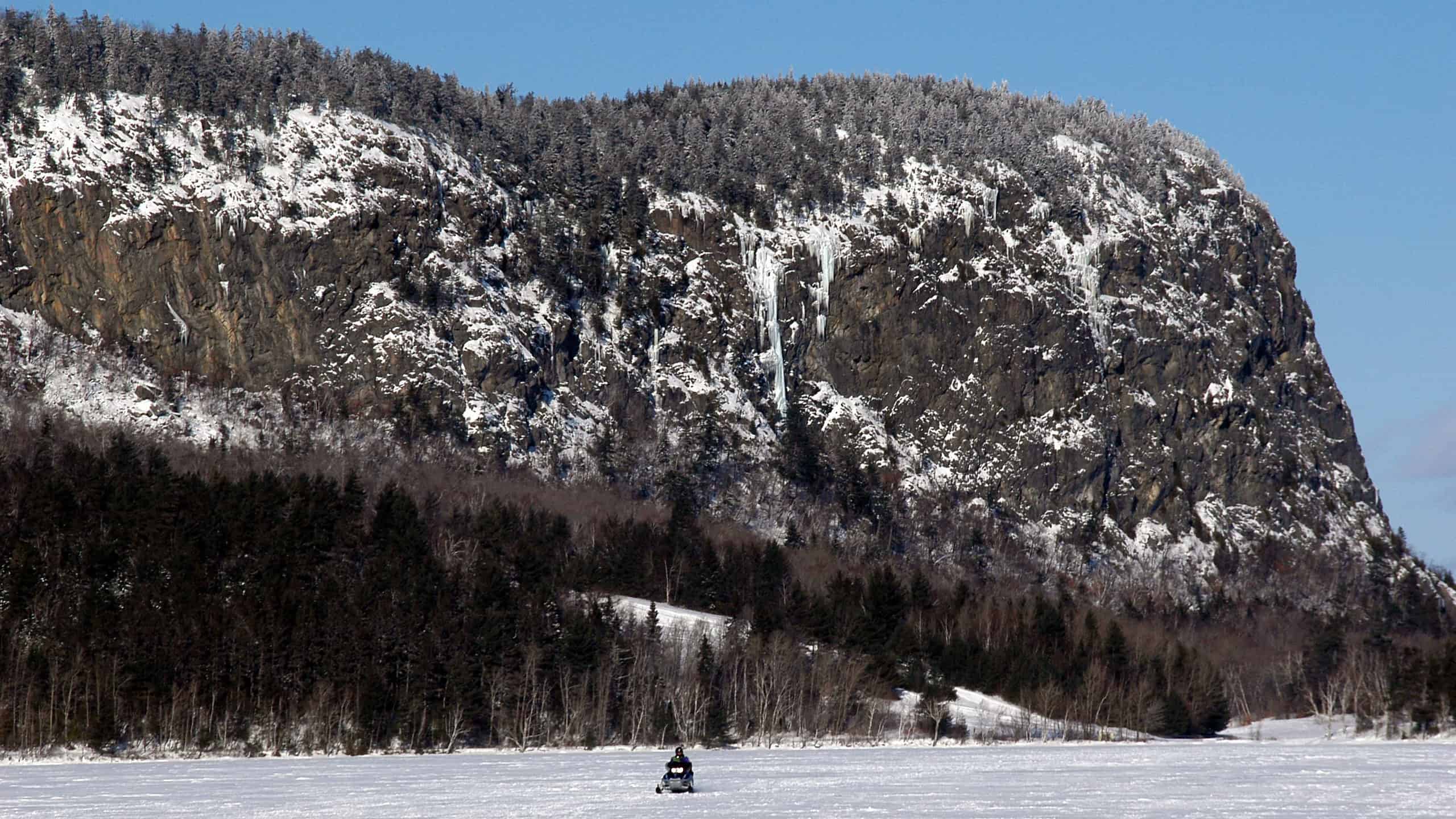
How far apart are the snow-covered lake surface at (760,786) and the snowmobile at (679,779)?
32.8 inches

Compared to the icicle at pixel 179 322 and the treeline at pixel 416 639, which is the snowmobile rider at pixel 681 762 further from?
the icicle at pixel 179 322

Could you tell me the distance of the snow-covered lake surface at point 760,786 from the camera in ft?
173

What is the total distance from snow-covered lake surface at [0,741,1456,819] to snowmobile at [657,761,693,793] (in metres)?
0.83

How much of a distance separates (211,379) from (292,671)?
312ft

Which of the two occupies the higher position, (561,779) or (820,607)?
(820,607)

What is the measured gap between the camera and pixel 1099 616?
176625mm

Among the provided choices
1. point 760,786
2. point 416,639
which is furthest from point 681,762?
point 416,639

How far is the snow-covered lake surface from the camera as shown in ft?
173

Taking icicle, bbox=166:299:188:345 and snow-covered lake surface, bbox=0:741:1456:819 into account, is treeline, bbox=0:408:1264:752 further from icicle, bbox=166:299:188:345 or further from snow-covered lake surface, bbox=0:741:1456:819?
icicle, bbox=166:299:188:345

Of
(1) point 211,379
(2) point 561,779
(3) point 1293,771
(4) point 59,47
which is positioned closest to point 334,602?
(2) point 561,779

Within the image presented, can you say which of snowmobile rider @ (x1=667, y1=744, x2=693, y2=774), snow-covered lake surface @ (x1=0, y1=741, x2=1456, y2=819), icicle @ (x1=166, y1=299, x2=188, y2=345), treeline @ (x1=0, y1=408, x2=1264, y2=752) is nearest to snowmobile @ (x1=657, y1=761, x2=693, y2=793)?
snowmobile rider @ (x1=667, y1=744, x2=693, y2=774)

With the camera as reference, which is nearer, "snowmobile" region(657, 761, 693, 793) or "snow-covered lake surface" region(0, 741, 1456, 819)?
"snow-covered lake surface" region(0, 741, 1456, 819)

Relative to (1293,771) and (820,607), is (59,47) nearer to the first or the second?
(820,607)

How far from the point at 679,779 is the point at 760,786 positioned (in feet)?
17.3
